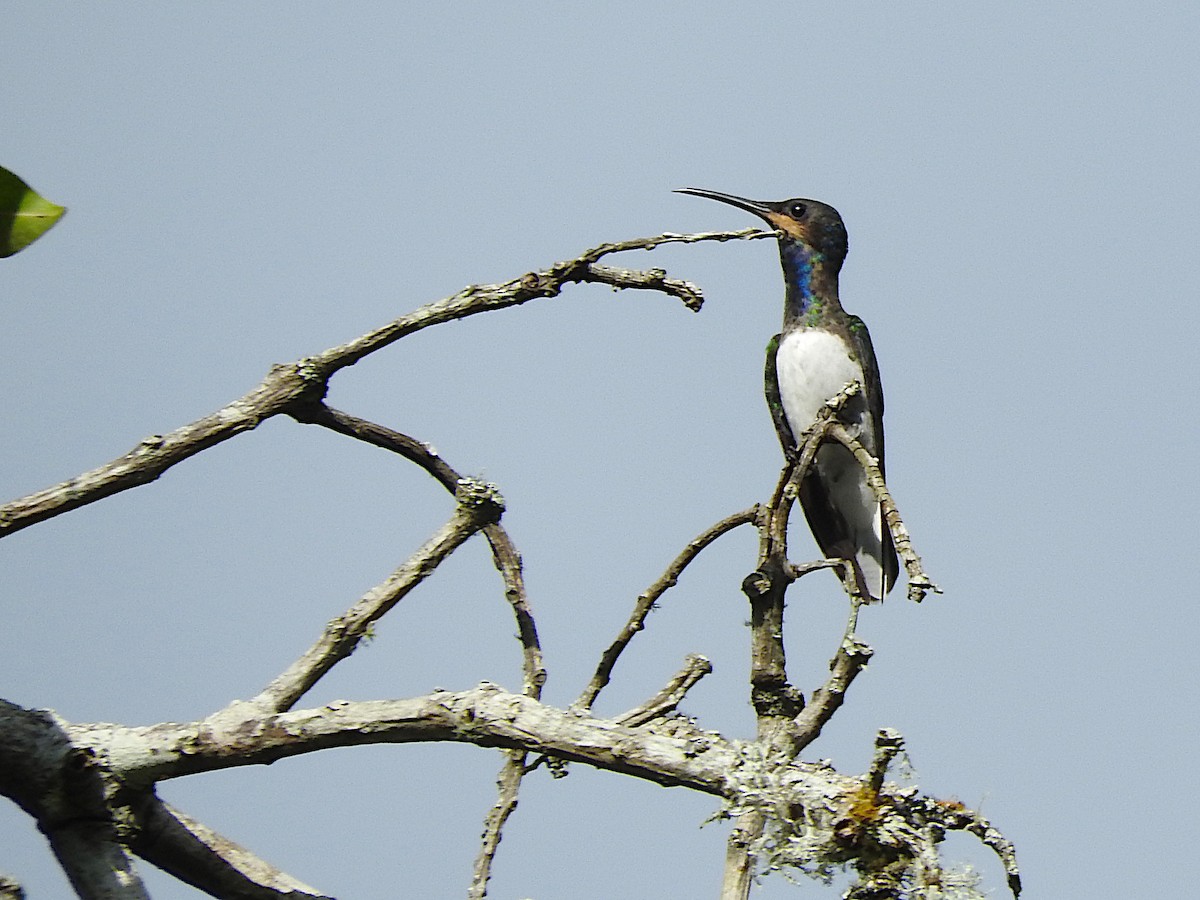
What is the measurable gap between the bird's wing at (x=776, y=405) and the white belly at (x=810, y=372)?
0.03 meters

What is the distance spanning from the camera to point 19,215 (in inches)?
98.0

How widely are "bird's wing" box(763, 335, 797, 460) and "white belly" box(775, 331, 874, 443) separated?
3 cm

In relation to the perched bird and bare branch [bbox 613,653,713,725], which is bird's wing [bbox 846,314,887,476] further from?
bare branch [bbox 613,653,713,725]

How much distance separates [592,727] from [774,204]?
5756mm

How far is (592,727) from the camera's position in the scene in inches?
109

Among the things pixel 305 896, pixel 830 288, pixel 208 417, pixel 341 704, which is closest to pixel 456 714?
pixel 341 704

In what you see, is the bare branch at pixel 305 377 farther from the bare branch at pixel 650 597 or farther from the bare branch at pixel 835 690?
the bare branch at pixel 835 690

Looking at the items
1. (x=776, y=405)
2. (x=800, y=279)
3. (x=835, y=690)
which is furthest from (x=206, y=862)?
(x=800, y=279)

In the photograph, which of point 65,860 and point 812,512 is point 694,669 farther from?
point 812,512

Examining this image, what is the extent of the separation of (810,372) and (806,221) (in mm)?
967

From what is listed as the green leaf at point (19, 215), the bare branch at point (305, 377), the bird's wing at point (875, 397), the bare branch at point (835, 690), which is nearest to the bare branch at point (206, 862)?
the bare branch at point (305, 377)

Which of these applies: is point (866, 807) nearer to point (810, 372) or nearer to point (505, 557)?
point (505, 557)

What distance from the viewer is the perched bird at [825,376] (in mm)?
7449

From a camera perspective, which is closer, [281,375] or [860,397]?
[281,375]
